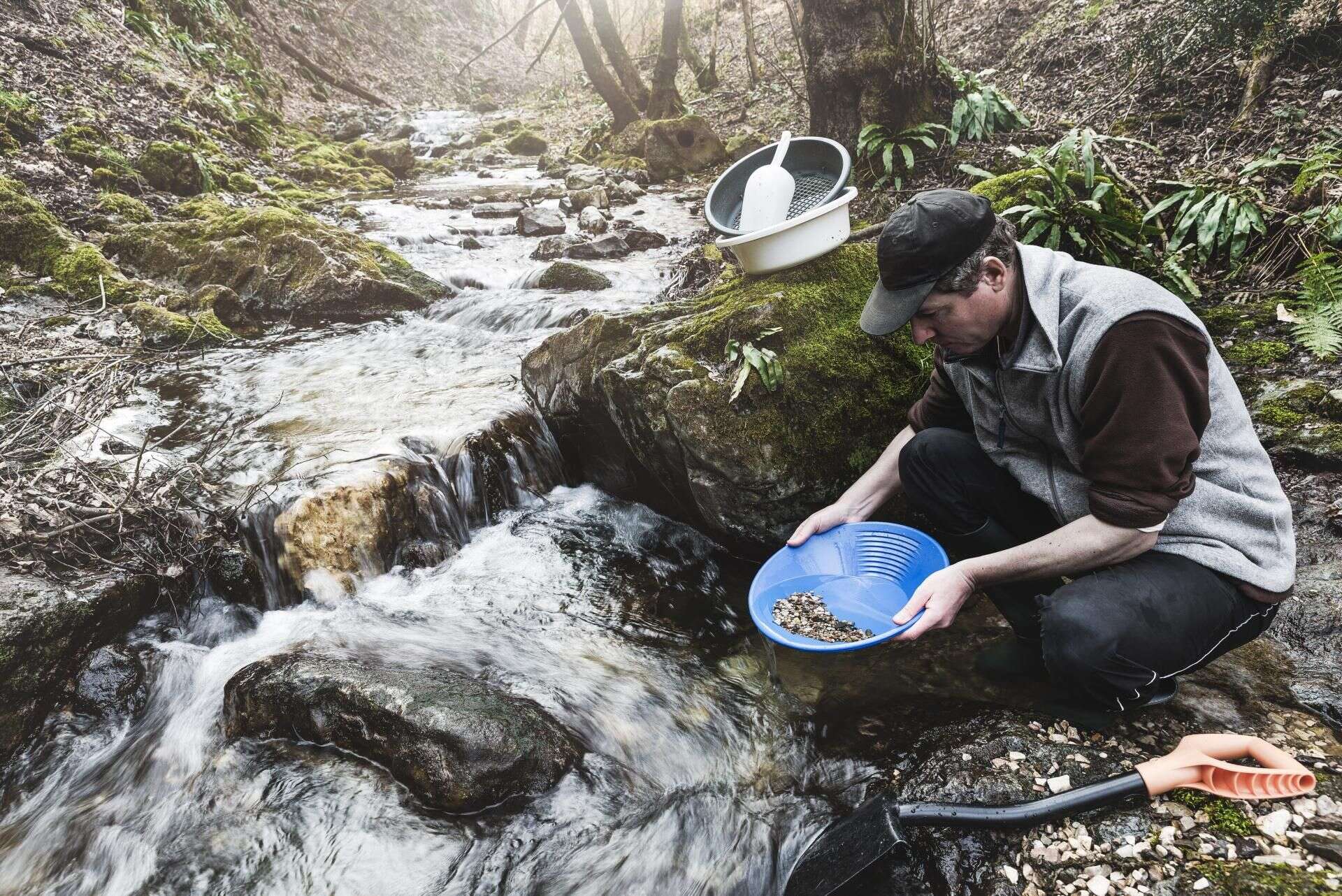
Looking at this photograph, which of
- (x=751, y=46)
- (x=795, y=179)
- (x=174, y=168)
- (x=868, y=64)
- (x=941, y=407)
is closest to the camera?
(x=941, y=407)

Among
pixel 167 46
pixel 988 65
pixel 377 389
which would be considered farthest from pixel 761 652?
pixel 167 46

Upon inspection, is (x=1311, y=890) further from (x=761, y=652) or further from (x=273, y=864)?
(x=273, y=864)

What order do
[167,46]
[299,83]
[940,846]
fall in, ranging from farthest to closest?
1. [299,83]
2. [167,46]
3. [940,846]

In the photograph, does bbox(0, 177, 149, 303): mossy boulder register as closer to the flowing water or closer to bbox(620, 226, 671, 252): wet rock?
the flowing water

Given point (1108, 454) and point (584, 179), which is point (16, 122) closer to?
point (584, 179)

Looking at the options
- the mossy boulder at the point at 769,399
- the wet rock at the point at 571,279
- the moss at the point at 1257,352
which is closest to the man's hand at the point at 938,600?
the mossy boulder at the point at 769,399

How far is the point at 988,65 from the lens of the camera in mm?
9031

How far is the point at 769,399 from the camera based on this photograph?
11.1ft

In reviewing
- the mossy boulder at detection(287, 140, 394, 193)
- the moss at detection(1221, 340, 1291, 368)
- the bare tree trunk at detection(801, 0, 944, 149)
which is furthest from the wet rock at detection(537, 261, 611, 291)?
the mossy boulder at detection(287, 140, 394, 193)

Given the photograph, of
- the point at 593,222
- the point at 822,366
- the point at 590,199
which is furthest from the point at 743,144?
the point at 822,366

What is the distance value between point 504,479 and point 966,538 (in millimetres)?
2873

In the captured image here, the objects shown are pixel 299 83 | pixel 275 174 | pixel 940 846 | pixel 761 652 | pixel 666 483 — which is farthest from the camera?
pixel 299 83

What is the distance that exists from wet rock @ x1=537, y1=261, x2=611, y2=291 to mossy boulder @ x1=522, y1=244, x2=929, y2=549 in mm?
3684

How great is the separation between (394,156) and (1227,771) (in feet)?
50.5
